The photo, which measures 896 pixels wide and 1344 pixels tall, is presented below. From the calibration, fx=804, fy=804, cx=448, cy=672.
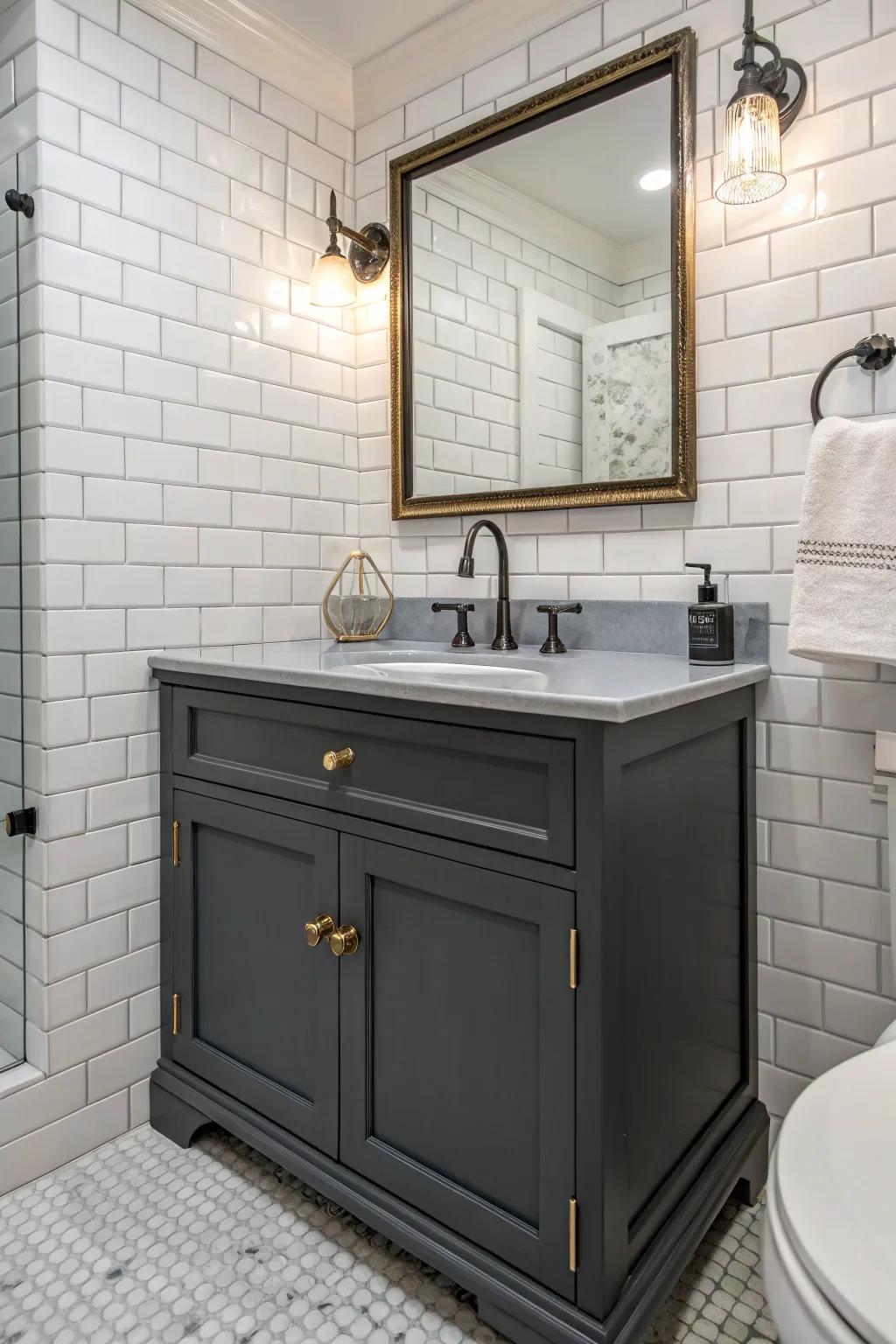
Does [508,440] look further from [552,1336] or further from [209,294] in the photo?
[552,1336]

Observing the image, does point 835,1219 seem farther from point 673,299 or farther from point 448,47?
point 448,47

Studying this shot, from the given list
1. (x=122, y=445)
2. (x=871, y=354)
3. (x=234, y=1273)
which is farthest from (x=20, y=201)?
(x=234, y=1273)

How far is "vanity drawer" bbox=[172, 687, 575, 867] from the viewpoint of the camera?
39.4 inches

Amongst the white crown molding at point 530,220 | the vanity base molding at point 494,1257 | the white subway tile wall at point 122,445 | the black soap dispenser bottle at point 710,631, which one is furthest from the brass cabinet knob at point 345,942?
the white crown molding at point 530,220

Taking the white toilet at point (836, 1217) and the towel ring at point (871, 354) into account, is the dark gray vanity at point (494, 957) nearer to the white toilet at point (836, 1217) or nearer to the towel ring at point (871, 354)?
the white toilet at point (836, 1217)

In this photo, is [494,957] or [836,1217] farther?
[494,957]

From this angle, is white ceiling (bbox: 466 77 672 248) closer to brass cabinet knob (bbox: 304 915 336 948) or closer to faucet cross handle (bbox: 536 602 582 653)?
faucet cross handle (bbox: 536 602 582 653)

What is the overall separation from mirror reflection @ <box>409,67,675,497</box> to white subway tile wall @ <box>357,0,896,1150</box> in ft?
0.31

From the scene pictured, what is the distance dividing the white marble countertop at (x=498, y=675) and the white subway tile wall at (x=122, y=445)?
0.19 metres

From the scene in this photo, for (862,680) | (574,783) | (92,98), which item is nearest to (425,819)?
(574,783)

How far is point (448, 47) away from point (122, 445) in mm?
1180

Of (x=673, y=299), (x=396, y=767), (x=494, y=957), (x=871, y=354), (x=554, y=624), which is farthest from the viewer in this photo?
(x=554, y=624)

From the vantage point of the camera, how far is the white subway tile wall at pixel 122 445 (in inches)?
57.7

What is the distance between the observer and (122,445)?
1.57 metres
